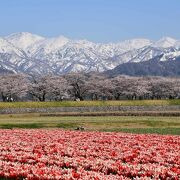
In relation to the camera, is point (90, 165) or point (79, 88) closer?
point (90, 165)

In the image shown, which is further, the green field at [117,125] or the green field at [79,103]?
the green field at [79,103]

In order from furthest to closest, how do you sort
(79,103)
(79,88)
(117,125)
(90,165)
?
(79,88) → (79,103) → (117,125) → (90,165)

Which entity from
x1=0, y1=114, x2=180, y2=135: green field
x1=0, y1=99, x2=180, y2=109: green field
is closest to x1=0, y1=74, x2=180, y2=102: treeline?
x1=0, y1=99, x2=180, y2=109: green field

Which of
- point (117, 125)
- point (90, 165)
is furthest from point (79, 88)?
point (90, 165)

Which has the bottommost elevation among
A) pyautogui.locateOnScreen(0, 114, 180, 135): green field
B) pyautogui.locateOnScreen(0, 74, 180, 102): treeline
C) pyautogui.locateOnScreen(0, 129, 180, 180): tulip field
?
pyautogui.locateOnScreen(0, 114, 180, 135): green field

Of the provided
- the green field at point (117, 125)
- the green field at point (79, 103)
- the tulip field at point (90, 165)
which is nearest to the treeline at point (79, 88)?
the green field at point (79, 103)

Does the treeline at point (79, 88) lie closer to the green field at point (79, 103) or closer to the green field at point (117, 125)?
the green field at point (79, 103)

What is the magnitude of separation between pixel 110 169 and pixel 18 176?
9.14 feet

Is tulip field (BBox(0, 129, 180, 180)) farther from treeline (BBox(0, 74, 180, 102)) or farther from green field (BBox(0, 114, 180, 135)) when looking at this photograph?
treeline (BBox(0, 74, 180, 102))

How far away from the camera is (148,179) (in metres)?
10.8

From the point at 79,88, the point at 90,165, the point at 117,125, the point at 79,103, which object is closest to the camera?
the point at 90,165

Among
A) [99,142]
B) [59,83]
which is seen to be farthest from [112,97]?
[99,142]

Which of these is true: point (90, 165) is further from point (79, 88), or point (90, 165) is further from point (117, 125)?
point (79, 88)

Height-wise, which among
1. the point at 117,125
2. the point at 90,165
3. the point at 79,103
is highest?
the point at 79,103
